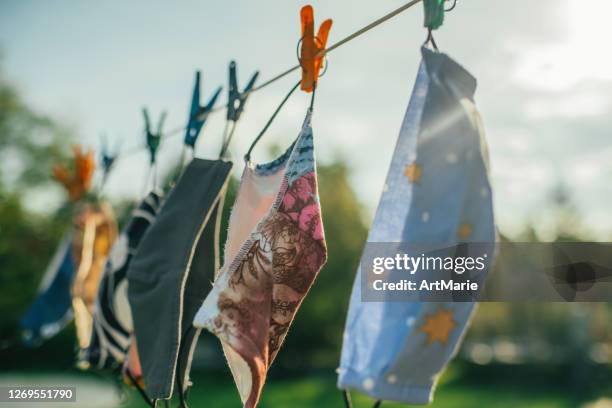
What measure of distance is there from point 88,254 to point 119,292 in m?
0.71

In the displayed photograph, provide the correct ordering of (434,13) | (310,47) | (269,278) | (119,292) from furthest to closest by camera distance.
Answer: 1. (119,292)
2. (310,47)
3. (269,278)
4. (434,13)

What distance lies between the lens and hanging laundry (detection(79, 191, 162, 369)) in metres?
1.92

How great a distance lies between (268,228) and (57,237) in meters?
7.81

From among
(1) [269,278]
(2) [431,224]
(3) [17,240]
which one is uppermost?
(2) [431,224]

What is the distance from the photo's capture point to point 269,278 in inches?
45.7

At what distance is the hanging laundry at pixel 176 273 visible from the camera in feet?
4.54

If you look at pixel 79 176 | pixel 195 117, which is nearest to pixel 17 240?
pixel 79 176

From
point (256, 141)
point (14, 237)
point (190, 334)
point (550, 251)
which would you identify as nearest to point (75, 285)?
point (190, 334)

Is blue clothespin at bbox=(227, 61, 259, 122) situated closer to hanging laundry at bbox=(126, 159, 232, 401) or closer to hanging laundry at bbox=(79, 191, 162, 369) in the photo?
hanging laundry at bbox=(126, 159, 232, 401)

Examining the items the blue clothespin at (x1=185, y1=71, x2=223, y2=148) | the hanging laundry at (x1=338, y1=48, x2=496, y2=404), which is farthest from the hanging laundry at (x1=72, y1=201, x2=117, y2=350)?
the hanging laundry at (x1=338, y1=48, x2=496, y2=404)

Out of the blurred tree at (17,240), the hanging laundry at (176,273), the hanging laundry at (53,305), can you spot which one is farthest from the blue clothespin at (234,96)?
the blurred tree at (17,240)

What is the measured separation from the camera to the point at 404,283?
1.01 metres

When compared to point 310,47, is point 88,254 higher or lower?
lower

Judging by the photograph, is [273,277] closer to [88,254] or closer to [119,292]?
[119,292]
